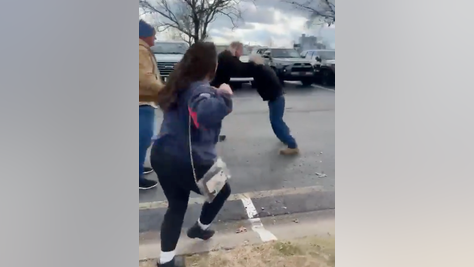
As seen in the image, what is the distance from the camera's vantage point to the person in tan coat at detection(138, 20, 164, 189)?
5.61ft

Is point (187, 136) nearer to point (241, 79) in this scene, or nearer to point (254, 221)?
point (241, 79)

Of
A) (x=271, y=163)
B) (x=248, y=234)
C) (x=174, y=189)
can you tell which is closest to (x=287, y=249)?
(x=248, y=234)

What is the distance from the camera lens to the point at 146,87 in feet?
5.64

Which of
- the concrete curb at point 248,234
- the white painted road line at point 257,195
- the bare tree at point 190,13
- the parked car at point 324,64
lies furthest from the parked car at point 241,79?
the concrete curb at point 248,234

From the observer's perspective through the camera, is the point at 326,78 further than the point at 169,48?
Yes

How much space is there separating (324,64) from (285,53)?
0.22 meters

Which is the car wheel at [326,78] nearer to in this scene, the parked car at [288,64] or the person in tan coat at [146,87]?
the parked car at [288,64]

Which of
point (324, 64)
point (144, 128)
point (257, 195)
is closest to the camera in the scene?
point (144, 128)

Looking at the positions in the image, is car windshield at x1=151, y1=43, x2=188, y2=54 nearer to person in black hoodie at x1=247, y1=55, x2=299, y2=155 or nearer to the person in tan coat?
the person in tan coat

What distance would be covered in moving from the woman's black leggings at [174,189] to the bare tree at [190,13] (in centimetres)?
53

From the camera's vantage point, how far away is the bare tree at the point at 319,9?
1.87 m

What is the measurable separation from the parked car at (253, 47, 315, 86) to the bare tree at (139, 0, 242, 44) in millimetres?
209
